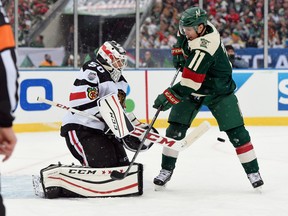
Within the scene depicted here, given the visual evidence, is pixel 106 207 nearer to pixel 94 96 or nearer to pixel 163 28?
pixel 94 96

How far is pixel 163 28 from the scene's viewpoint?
9547 mm

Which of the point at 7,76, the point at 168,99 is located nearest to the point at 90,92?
the point at 168,99

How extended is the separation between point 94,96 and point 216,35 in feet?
2.54

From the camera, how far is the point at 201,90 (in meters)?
4.70

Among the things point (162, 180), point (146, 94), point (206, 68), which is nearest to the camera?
point (206, 68)

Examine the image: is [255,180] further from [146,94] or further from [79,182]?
[146,94]

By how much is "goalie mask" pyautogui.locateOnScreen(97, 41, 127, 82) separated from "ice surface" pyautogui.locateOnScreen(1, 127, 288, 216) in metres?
0.73

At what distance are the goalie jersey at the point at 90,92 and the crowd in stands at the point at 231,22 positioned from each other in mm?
4836

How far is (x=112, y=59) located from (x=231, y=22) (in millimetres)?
5563

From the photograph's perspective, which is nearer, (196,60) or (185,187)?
(196,60)

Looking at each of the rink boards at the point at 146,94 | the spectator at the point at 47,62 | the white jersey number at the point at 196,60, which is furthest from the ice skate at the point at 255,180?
the spectator at the point at 47,62

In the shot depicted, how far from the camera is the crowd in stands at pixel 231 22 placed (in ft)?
31.1

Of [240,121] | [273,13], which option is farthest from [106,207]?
[273,13]

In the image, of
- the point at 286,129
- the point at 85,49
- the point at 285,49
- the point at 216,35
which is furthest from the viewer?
the point at 285,49
